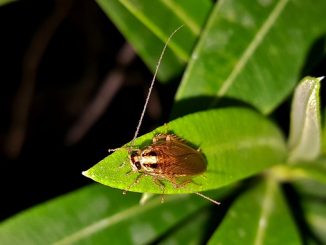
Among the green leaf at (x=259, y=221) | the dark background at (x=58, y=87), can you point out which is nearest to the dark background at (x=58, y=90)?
the dark background at (x=58, y=87)

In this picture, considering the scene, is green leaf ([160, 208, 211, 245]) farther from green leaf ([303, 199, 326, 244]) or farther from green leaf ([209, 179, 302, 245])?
green leaf ([303, 199, 326, 244])

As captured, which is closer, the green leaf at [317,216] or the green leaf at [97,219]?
the green leaf at [97,219]

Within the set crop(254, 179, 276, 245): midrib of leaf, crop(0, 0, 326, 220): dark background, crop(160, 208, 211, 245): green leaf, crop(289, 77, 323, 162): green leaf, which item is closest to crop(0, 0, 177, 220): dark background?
crop(0, 0, 326, 220): dark background

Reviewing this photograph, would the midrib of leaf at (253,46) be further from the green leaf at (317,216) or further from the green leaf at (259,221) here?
the green leaf at (317,216)

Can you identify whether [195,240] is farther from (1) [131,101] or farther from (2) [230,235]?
(1) [131,101]

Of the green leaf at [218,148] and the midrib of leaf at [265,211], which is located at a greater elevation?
the green leaf at [218,148]

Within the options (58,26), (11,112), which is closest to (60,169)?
(11,112)

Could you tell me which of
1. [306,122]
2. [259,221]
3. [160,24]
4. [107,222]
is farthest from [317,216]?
[160,24]
